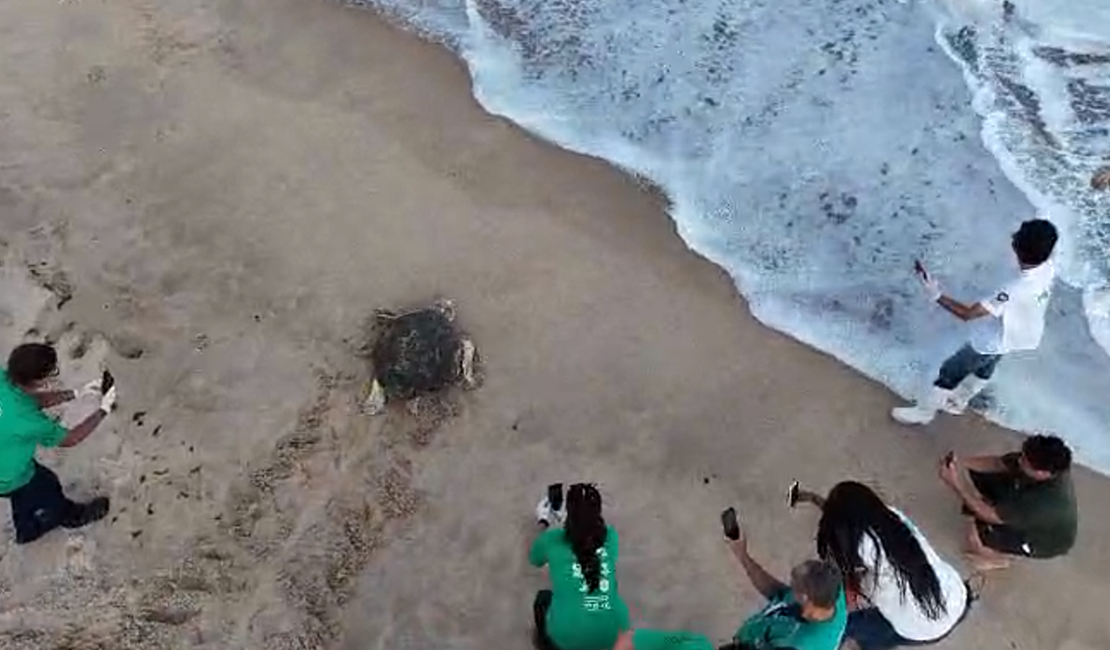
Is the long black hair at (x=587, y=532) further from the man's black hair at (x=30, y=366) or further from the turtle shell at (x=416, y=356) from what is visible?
the man's black hair at (x=30, y=366)

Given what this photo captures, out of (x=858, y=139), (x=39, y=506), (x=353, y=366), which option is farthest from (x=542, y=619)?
(x=858, y=139)

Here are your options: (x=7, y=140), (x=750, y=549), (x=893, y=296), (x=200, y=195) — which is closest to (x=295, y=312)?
(x=200, y=195)

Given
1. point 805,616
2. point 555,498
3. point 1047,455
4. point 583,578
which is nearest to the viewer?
point 805,616

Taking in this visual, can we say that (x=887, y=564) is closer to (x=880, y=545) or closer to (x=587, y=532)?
(x=880, y=545)

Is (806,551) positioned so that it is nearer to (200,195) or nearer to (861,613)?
(861,613)

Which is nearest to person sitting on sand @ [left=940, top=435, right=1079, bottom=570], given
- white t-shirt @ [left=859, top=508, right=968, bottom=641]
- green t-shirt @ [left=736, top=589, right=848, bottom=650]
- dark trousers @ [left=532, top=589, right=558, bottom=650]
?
white t-shirt @ [left=859, top=508, right=968, bottom=641]
